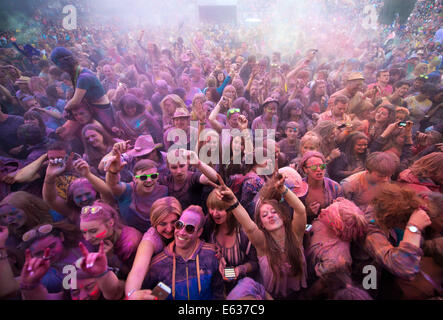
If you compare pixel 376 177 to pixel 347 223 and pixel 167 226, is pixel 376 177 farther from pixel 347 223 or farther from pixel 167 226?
pixel 167 226

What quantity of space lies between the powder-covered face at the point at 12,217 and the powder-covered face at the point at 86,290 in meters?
0.99

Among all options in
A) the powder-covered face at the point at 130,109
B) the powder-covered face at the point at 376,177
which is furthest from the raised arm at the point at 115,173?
the powder-covered face at the point at 376,177

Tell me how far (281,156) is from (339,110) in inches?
74.3

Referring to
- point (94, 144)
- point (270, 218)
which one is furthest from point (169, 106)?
Result: point (270, 218)

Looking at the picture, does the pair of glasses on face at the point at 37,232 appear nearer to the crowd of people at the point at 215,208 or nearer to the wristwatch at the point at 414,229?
the crowd of people at the point at 215,208

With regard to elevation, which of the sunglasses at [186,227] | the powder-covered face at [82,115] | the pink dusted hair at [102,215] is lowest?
the sunglasses at [186,227]

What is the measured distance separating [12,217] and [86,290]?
116 centimetres

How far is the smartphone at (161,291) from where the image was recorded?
4.67 ft

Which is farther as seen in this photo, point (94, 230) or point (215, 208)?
point (215, 208)

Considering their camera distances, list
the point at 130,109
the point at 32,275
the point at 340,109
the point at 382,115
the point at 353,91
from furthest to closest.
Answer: the point at 353,91 → the point at 340,109 → the point at 130,109 → the point at 382,115 → the point at 32,275

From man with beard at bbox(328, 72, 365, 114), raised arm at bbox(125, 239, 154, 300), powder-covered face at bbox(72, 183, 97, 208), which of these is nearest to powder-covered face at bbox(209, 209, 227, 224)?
raised arm at bbox(125, 239, 154, 300)

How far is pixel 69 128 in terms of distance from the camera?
10.5 ft

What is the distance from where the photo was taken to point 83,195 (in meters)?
2.04
